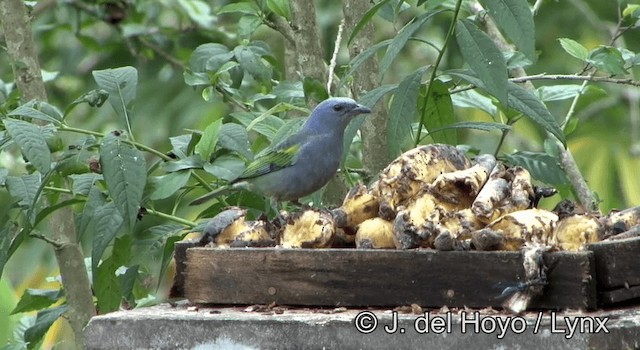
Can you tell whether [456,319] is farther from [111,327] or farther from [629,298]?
[111,327]

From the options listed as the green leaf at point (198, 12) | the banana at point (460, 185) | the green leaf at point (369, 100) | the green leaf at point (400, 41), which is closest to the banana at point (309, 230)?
the banana at point (460, 185)

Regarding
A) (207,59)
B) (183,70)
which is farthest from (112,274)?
(183,70)

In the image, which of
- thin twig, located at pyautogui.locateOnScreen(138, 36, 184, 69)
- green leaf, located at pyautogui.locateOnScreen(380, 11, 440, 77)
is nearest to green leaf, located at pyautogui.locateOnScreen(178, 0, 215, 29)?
thin twig, located at pyautogui.locateOnScreen(138, 36, 184, 69)

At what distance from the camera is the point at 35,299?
142 inches

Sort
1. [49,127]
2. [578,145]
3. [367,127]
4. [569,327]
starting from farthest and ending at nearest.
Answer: [578,145] < [367,127] < [49,127] < [569,327]

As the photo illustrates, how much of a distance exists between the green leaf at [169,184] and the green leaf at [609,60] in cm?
123

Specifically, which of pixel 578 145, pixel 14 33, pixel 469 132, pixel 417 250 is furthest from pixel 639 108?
pixel 417 250

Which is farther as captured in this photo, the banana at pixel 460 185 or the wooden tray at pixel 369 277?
the banana at pixel 460 185

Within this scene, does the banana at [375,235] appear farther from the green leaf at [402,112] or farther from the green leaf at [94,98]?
the green leaf at [94,98]

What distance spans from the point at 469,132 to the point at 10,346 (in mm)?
3829

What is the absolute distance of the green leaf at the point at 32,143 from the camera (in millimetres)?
2912

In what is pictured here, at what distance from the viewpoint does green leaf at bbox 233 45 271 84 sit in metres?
3.60

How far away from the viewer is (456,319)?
2168 mm

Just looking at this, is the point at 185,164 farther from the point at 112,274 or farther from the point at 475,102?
the point at 475,102
